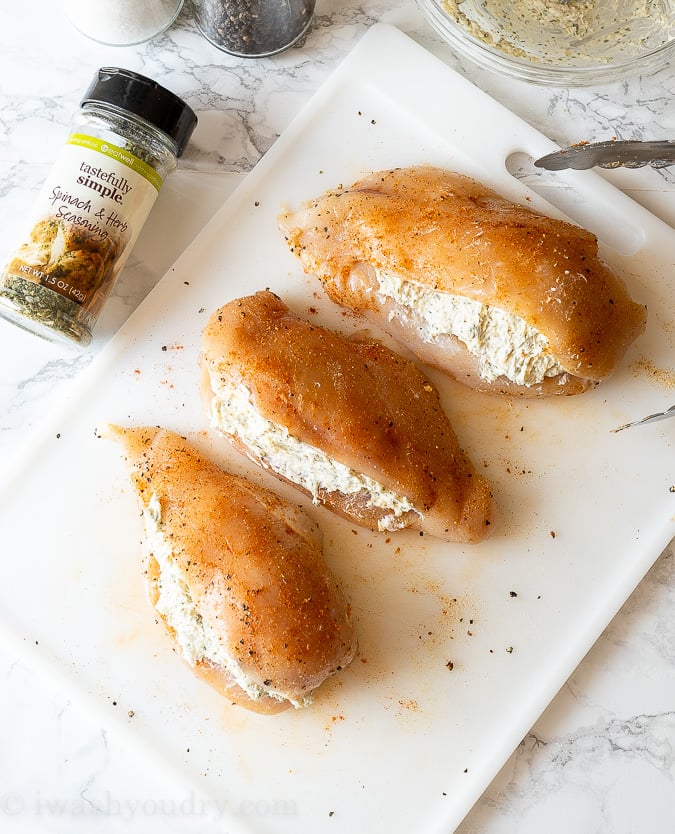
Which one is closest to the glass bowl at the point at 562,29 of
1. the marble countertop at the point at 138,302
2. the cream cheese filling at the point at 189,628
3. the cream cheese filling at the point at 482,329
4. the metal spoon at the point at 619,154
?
the marble countertop at the point at 138,302

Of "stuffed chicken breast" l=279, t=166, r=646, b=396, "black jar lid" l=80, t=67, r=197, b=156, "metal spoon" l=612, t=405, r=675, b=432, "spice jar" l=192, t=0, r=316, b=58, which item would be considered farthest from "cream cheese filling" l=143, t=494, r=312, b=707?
"spice jar" l=192, t=0, r=316, b=58

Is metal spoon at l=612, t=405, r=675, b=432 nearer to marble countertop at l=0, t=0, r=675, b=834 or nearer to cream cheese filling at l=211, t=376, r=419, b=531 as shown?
marble countertop at l=0, t=0, r=675, b=834

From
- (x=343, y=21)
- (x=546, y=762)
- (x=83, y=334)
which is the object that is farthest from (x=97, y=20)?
(x=546, y=762)

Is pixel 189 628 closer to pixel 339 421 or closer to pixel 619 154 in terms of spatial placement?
pixel 339 421

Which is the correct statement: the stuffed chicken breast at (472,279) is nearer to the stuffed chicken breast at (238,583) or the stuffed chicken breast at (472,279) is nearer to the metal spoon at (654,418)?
the metal spoon at (654,418)

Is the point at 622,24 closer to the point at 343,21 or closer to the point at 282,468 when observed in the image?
the point at 343,21
